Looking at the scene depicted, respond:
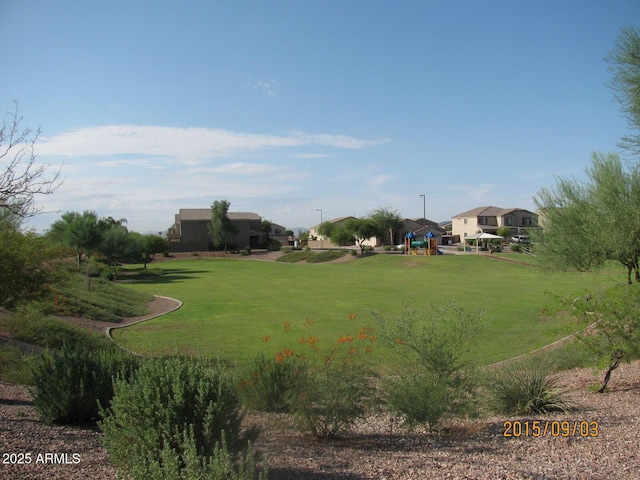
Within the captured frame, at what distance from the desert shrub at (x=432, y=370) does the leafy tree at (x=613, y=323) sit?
9.00 feet

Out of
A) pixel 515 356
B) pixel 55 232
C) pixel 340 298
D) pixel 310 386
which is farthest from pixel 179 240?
A: pixel 310 386

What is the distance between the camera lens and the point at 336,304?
31.6 metres

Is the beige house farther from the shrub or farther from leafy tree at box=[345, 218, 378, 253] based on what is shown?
the shrub

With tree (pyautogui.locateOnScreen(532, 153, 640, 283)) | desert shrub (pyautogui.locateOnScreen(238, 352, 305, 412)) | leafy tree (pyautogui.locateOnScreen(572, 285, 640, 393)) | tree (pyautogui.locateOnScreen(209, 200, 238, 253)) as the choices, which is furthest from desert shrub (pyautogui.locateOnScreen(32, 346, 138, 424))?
tree (pyautogui.locateOnScreen(209, 200, 238, 253))

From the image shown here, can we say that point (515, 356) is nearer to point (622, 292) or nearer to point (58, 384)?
point (622, 292)

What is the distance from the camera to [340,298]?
34.7m

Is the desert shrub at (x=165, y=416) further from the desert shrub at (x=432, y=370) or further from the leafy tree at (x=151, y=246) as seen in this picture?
the leafy tree at (x=151, y=246)

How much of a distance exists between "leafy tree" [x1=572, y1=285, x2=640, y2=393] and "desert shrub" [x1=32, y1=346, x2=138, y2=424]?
803cm

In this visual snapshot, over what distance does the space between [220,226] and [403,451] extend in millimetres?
94541

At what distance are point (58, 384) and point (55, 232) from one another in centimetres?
5420

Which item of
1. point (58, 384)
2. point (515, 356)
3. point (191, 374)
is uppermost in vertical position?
point (191, 374)

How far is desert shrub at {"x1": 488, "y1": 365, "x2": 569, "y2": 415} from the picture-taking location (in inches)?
331

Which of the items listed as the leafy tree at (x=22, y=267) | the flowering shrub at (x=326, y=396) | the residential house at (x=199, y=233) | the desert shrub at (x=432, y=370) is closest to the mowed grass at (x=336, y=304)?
the desert shrub at (x=432, y=370)

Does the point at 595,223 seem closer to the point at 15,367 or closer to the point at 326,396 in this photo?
the point at 326,396
